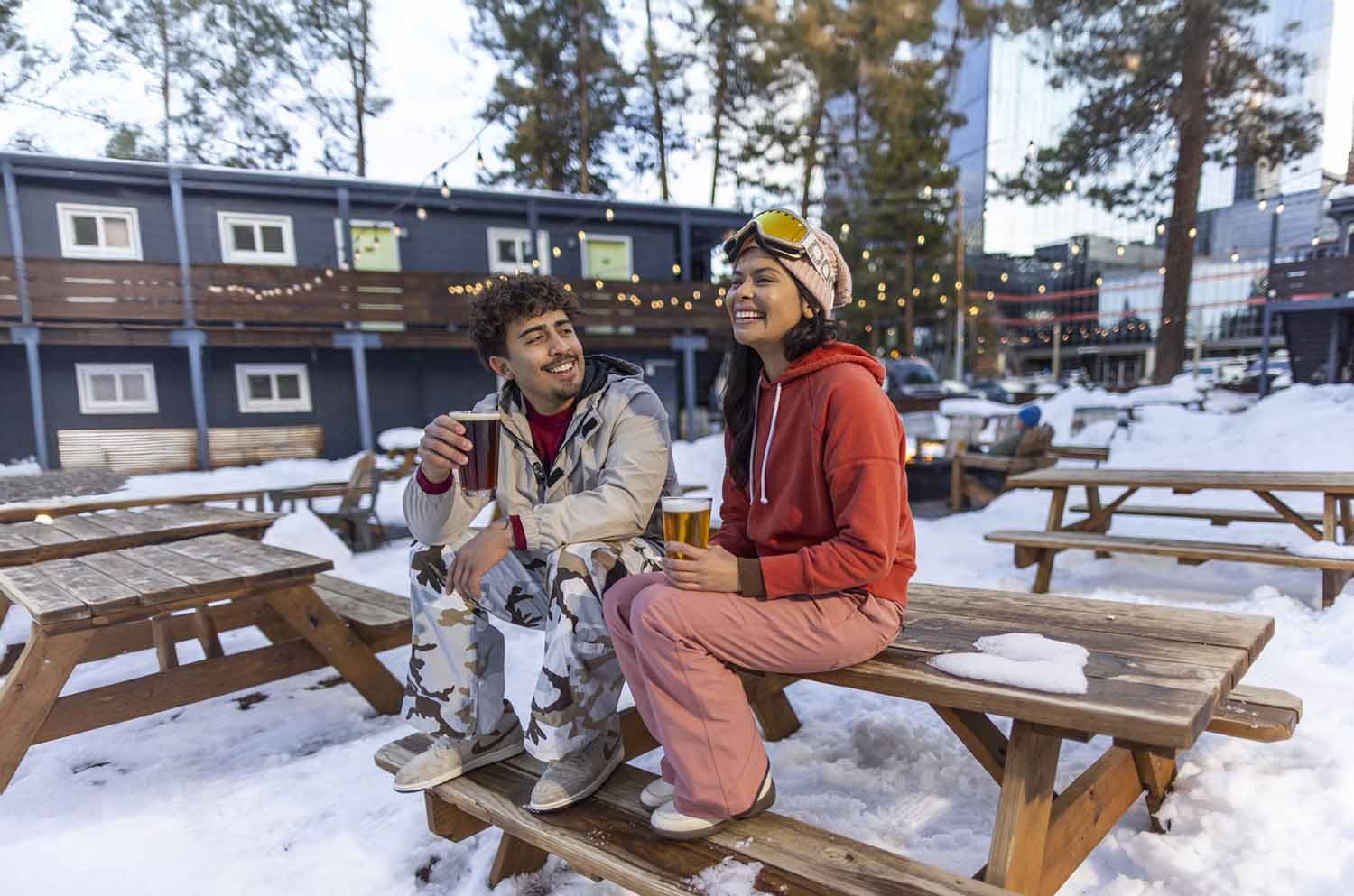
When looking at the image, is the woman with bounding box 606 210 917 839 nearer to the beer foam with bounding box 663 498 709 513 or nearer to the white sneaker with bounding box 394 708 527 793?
the beer foam with bounding box 663 498 709 513

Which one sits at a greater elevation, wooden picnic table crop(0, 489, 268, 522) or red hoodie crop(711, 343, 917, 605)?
red hoodie crop(711, 343, 917, 605)

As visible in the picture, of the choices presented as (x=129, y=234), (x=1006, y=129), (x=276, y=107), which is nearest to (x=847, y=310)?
(x=1006, y=129)

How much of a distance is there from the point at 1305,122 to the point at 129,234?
2125cm

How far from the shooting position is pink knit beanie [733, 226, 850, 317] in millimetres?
1745

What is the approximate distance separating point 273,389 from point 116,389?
2591mm

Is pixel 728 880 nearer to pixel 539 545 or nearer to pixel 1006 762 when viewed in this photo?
pixel 1006 762

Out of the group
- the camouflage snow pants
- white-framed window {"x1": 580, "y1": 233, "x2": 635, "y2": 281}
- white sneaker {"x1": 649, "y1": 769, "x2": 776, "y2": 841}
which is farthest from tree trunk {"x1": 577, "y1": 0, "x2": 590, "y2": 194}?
white sneaker {"x1": 649, "y1": 769, "x2": 776, "y2": 841}

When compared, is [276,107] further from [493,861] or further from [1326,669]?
[1326,669]

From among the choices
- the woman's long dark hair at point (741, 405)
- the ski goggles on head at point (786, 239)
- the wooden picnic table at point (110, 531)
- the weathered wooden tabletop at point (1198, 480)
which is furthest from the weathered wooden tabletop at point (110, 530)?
the weathered wooden tabletop at point (1198, 480)

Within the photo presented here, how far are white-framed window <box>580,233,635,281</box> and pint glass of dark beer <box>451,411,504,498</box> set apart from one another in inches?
579

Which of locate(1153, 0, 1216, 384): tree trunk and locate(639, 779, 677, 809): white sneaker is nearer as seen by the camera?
locate(639, 779, 677, 809): white sneaker

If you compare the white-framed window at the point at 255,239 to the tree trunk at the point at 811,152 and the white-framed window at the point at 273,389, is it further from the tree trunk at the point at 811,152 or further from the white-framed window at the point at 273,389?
the tree trunk at the point at 811,152

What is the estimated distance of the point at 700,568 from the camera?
1.53 m

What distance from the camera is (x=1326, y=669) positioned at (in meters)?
2.70
